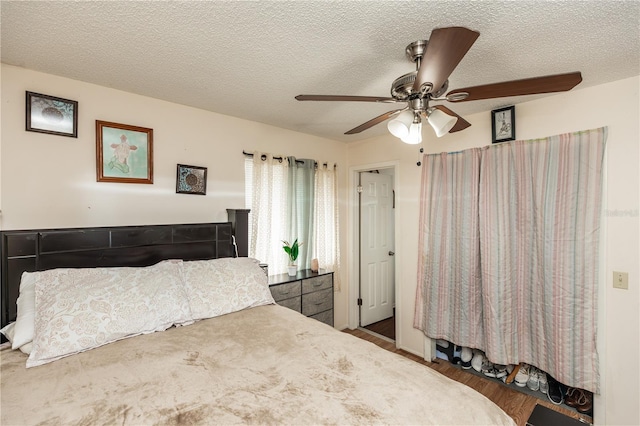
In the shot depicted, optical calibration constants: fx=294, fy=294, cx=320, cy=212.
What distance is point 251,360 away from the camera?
1400 mm

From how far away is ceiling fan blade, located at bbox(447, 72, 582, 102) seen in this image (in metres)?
1.27

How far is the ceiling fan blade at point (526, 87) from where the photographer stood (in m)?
1.27

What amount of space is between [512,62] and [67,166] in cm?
297

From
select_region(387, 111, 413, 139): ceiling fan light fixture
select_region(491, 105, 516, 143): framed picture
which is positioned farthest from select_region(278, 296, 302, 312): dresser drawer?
select_region(491, 105, 516, 143): framed picture

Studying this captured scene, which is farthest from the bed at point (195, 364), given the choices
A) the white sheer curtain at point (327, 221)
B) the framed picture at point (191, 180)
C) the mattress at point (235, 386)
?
the white sheer curtain at point (327, 221)

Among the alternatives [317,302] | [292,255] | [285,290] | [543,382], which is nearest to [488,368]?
[543,382]

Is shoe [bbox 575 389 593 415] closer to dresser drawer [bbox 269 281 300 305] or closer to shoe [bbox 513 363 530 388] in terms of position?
shoe [bbox 513 363 530 388]

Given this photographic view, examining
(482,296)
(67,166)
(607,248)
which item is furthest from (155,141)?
(607,248)

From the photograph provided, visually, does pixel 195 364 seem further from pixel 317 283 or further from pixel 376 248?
pixel 376 248

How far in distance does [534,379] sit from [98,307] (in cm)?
328

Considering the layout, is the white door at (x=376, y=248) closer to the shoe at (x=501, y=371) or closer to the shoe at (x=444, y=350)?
the shoe at (x=444, y=350)

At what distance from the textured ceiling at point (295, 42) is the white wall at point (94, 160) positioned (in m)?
0.16

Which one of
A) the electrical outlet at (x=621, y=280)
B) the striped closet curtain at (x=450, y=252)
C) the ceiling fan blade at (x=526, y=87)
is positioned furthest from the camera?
the striped closet curtain at (x=450, y=252)

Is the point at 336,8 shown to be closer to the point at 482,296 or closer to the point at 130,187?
the point at 130,187
